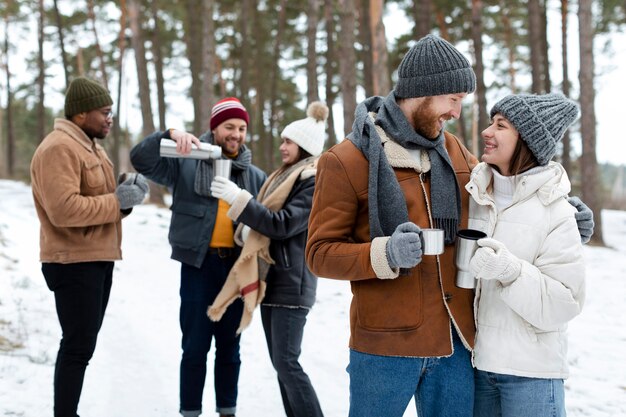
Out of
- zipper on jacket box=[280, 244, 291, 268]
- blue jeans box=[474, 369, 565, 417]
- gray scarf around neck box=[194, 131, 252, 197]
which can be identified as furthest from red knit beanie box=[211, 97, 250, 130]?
blue jeans box=[474, 369, 565, 417]

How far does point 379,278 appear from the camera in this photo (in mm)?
2135

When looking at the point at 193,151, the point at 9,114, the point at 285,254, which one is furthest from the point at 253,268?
the point at 9,114

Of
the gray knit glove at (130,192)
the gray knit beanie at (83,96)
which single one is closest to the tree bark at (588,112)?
the gray knit glove at (130,192)

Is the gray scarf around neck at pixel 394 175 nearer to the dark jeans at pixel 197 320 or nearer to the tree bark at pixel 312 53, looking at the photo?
the dark jeans at pixel 197 320

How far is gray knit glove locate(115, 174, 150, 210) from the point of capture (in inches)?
138

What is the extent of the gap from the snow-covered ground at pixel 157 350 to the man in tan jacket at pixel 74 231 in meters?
0.88

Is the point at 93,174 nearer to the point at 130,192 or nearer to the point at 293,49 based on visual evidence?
the point at 130,192

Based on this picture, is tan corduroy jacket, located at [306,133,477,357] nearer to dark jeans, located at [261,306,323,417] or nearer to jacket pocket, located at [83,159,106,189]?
dark jeans, located at [261,306,323,417]

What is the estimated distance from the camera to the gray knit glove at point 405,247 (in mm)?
1941

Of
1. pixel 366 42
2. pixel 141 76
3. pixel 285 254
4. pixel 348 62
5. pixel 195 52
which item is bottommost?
pixel 285 254

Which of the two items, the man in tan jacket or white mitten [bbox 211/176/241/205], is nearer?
the man in tan jacket

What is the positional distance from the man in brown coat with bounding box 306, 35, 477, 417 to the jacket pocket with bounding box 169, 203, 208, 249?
1.55m

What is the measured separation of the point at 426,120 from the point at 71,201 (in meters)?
2.14

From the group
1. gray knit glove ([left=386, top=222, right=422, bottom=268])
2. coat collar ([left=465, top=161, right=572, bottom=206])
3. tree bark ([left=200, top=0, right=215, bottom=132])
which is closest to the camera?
gray knit glove ([left=386, top=222, right=422, bottom=268])
